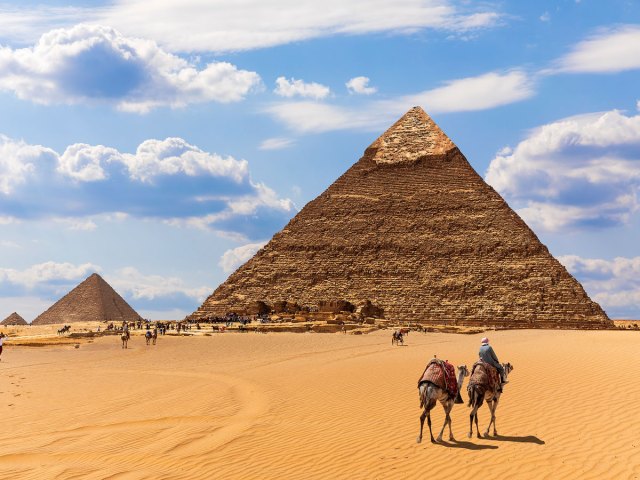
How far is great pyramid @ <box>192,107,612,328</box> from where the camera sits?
334 feet

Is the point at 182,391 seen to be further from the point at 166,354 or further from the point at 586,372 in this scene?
the point at 166,354

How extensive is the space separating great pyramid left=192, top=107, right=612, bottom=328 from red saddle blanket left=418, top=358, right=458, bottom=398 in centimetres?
8401

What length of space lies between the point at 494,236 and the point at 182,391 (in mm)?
100275

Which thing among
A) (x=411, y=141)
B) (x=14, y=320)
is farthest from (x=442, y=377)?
(x=411, y=141)

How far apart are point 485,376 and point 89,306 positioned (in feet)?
313

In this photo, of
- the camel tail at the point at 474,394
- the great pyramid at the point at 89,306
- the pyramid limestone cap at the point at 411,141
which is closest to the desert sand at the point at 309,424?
the camel tail at the point at 474,394

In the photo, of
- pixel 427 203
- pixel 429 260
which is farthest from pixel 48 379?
pixel 427 203

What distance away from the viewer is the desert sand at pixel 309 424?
34.0ft

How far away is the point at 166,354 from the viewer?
33031 mm

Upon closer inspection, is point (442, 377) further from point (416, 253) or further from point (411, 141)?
point (411, 141)

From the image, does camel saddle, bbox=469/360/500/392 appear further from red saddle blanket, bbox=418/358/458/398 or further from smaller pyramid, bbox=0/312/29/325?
smaller pyramid, bbox=0/312/29/325

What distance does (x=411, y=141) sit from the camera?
132m

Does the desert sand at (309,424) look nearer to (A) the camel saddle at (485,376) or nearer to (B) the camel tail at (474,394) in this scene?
(B) the camel tail at (474,394)

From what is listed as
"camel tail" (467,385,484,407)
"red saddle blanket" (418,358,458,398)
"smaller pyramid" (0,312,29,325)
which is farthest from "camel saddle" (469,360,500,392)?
"smaller pyramid" (0,312,29,325)
